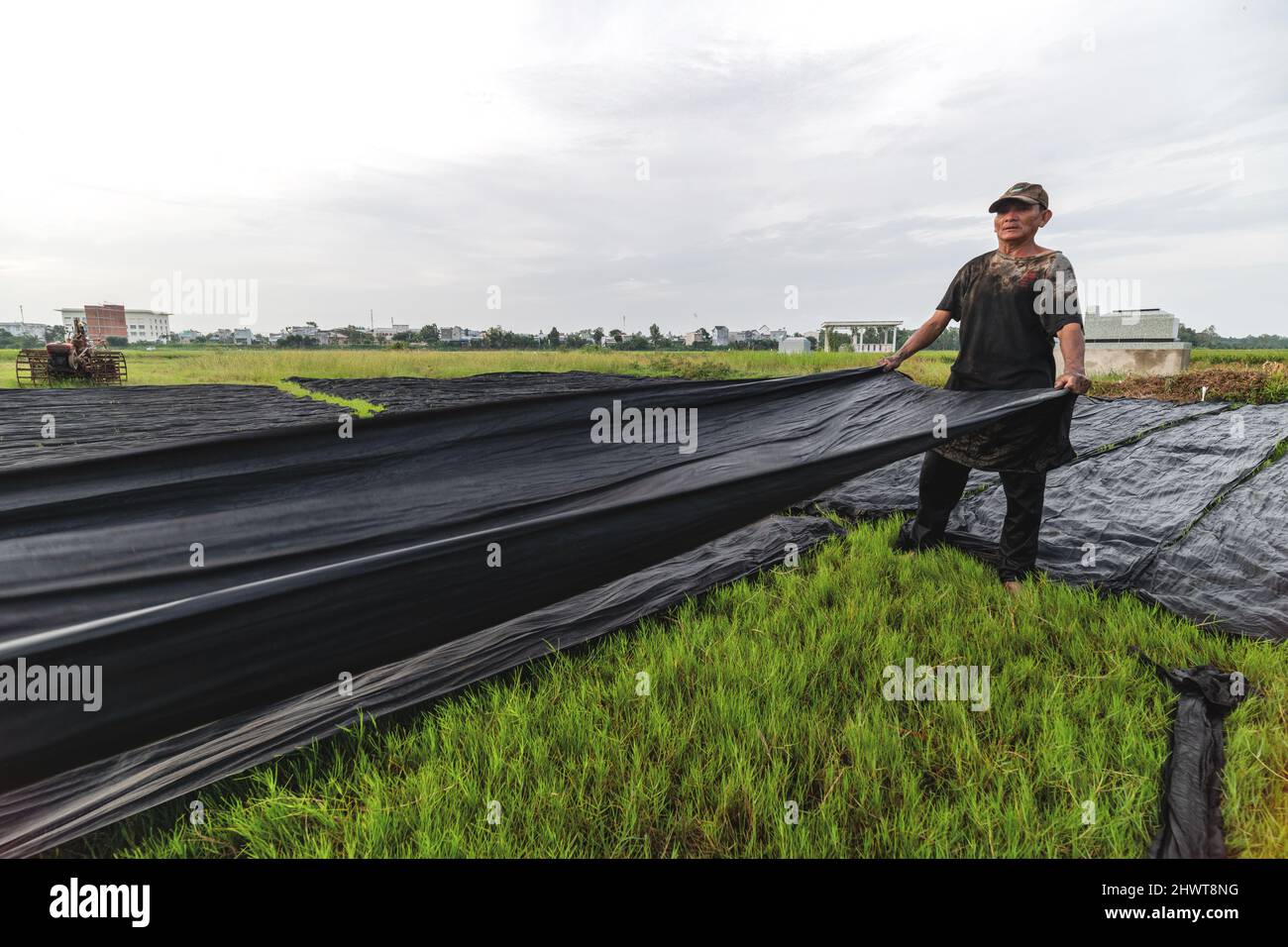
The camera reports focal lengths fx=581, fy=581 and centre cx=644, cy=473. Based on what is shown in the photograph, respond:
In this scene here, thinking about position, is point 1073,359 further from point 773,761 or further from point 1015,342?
point 773,761

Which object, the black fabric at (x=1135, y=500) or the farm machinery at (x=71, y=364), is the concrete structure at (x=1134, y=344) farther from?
the farm machinery at (x=71, y=364)

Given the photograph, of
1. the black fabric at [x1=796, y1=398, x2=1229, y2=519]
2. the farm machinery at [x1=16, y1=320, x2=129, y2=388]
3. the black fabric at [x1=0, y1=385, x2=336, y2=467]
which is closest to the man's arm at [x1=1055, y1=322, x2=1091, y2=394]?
the black fabric at [x1=796, y1=398, x2=1229, y2=519]

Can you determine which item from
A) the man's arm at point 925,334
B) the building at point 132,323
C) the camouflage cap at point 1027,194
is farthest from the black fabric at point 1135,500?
the building at point 132,323

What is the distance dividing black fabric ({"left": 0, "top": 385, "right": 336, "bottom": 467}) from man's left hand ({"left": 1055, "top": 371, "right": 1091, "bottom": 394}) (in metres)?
5.04

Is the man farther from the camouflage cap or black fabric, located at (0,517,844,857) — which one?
black fabric, located at (0,517,844,857)

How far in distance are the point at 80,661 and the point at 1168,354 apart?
16877 mm

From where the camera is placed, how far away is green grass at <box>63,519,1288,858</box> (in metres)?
1.35

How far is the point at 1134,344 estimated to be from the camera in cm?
1326

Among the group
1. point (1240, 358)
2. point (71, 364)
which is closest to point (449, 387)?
point (71, 364)

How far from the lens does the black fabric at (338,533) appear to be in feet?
4.52

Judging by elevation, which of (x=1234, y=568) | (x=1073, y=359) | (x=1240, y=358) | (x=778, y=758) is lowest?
(x=778, y=758)

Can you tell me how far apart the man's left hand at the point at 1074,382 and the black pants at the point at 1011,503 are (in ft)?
1.29

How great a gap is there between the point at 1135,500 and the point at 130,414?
10.1m
